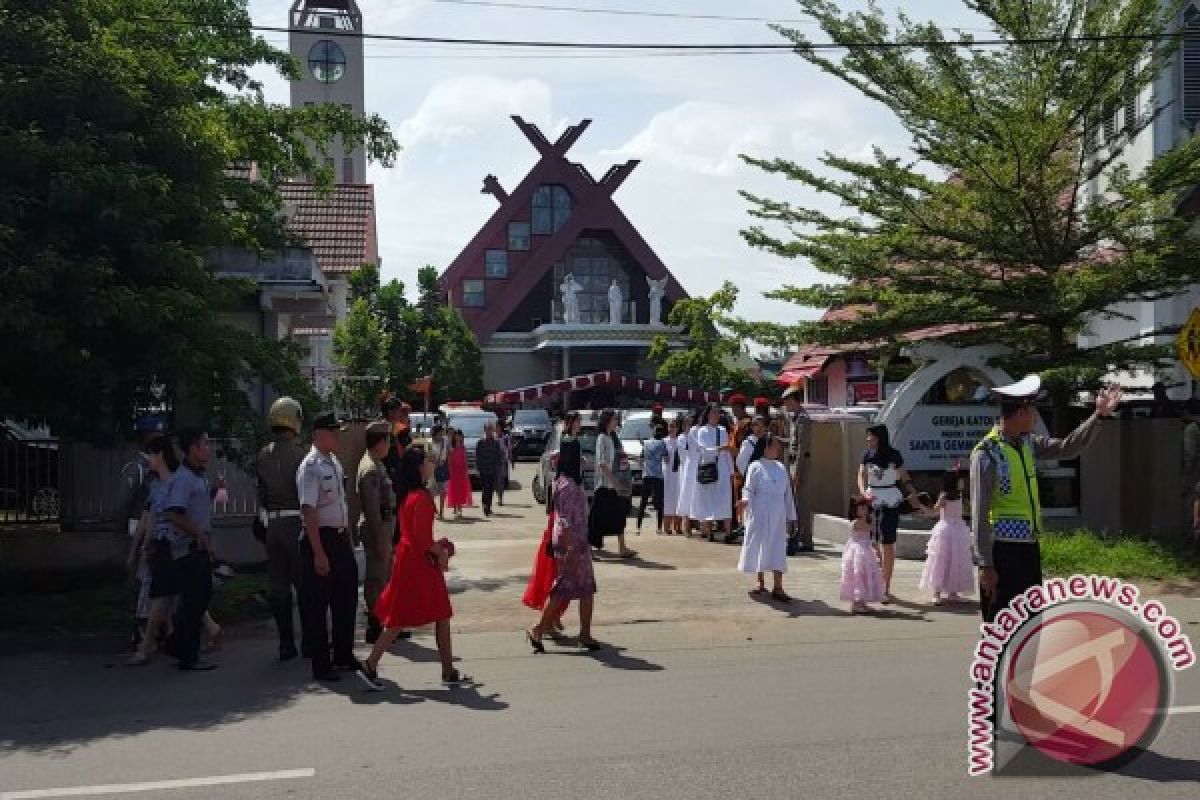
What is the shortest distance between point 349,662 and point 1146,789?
17.4 feet

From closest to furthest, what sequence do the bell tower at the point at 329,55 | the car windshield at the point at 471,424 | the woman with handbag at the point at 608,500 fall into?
the woman with handbag at the point at 608,500, the car windshield at the point at 471,424, the bell tower at the point at 329,55

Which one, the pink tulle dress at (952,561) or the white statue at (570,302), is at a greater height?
the white statue at (570,302)

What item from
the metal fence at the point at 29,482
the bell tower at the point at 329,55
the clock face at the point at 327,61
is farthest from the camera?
the bell tower at the point at 329,55

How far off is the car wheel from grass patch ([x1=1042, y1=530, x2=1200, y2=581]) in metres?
10.2

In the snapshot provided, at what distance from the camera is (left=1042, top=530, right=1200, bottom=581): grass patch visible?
12.2 metres

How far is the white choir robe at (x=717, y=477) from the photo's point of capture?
15.8 m

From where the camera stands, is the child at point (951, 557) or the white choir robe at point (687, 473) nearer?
the child at point (951, 557)

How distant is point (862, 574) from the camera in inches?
430

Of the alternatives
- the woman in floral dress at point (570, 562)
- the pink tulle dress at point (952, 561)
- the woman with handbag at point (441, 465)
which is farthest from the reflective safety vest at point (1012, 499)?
the woman with handbag at point (441, 465)

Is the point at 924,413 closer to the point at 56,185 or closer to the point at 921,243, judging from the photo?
the point at 921,243

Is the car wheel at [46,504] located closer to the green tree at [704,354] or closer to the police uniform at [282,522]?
the police uniform at [282,522]

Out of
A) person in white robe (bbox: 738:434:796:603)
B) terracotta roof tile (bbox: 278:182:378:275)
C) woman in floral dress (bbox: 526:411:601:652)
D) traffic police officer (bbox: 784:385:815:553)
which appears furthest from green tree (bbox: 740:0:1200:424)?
terracotta roof tile (bbox: 278:182:378:275)

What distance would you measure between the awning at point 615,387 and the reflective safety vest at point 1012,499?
3477cm

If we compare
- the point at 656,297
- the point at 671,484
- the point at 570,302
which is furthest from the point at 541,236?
the point at 671,484
